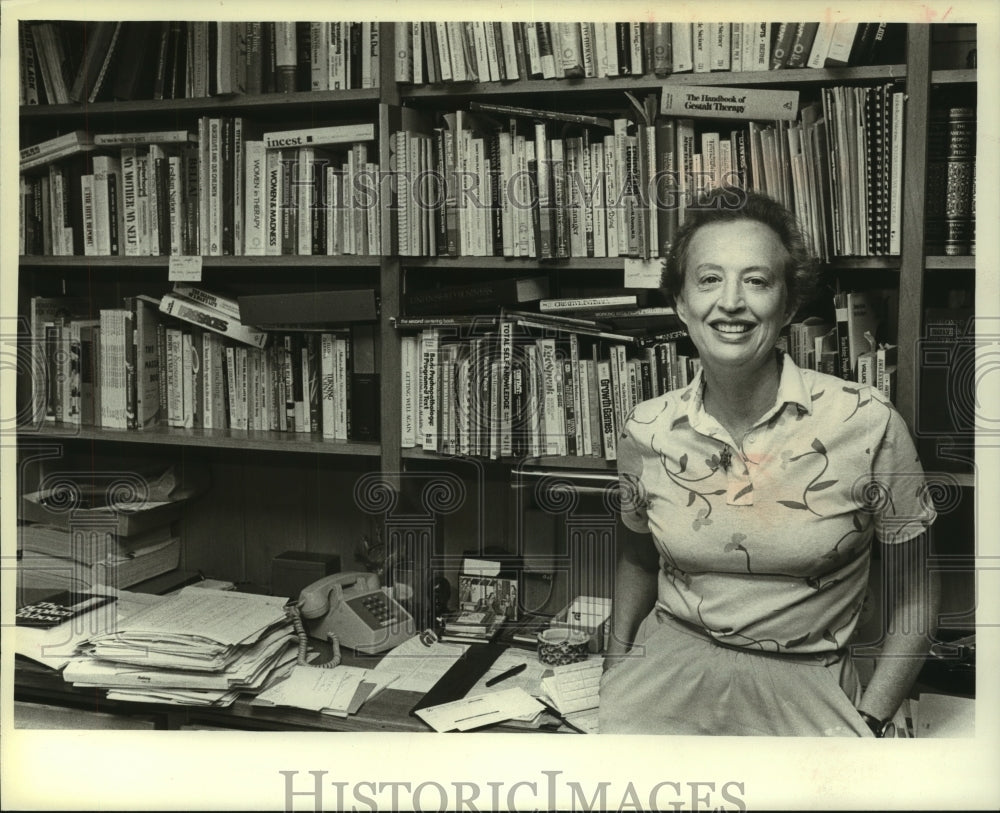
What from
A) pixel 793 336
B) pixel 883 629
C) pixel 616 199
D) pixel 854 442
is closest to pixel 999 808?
pixel 883 629

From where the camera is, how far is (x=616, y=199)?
176cm

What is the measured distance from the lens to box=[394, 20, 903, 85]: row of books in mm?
1632

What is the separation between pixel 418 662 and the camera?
1.87 meters

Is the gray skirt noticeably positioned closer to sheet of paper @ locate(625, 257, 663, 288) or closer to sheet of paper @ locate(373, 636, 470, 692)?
sheet of paper @ locate(373, 636, 470, 692)

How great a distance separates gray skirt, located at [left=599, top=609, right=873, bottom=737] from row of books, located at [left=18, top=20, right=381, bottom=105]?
4.13 feet

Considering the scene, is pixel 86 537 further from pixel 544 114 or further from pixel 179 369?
pixel 544 114

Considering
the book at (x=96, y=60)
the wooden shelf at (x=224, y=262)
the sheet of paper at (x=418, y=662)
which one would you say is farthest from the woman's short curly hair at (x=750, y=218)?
the book at (x=96, y=60)

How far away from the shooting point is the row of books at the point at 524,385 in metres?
1.79

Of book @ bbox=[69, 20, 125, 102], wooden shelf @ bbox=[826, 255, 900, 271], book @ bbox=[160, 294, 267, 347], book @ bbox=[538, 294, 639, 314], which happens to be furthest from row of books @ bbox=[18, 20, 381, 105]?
wooden shelf @ bbox=[826, 255, 900, 271]

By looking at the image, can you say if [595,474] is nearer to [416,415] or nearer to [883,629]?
[416,415]

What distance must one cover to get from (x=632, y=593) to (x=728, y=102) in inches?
37.1

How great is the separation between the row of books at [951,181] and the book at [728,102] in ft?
0.84

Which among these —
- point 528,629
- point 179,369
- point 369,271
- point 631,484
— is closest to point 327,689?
point 528,629

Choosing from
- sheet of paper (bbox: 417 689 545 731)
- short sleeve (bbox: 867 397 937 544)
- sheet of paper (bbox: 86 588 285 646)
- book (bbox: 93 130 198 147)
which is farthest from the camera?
book (bbox: 93 130 198 147)
